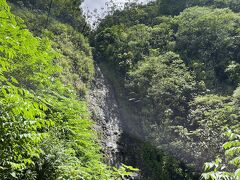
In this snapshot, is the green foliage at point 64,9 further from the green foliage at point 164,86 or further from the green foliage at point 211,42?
the green foliage at point 211,42

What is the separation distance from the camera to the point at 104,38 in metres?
31.9

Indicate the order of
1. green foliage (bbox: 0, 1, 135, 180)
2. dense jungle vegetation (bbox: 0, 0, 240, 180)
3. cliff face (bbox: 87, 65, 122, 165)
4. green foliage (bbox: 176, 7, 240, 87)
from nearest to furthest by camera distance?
green foliage (bbox: 0, 1, 135, 180) < dense jungle vegetation (bbox: 0, 0, 240, 180) < cliff face (bbox: 87, 65, 122, 165) < green foliage (bbox: 176, 7, 240, 87)

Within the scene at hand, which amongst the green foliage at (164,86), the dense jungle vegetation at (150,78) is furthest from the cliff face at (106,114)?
the green foliage at (164,86)

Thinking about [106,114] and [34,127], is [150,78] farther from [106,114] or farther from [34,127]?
[34,127]

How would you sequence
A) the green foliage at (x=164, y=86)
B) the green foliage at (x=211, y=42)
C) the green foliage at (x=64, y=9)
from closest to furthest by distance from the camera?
the green foliage at (x=164, y=86) < the green foliage at (x=64, y=9) < the green foliage at (x=211, y=42)

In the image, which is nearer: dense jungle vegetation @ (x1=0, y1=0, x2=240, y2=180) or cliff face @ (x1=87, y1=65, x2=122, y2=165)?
dense jungle vegetation @ (x1=0, y1=0, x2=240, y2=180)

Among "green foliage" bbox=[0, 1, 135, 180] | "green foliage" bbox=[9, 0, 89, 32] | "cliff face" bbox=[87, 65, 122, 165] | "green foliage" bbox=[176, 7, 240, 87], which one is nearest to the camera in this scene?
"green foliage" bbox=[0, 1, 135, 180]

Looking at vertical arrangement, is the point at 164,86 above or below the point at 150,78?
below

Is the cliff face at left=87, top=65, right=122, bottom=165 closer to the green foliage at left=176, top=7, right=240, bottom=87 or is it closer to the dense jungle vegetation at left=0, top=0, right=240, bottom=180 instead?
the dense jungle vegetation at left=0, top=0, right=240, bottom=180

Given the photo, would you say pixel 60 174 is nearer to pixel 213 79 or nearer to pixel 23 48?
pixel 23 48

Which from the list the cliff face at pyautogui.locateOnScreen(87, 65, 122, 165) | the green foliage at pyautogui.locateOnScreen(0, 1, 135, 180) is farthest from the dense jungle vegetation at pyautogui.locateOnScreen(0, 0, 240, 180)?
the cliff face at pyautogui.locateOnScreen(87, 65, 122, 165)

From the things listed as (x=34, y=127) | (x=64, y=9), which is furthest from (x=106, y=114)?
(x=34, y=127)

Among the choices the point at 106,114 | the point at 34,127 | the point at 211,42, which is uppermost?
the point at 211,42

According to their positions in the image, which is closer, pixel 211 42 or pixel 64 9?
pixel 64 9
